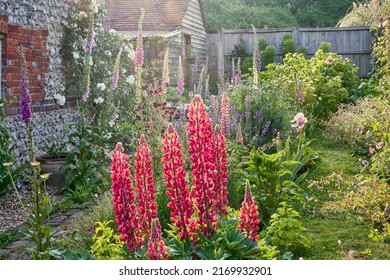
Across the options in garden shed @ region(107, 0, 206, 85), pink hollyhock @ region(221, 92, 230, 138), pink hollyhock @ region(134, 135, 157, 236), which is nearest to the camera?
pink hollyhock @ region(134, 135, 157, 236)

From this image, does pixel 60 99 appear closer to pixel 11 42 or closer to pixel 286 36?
pixel 11 42

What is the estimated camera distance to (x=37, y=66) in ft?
22.4

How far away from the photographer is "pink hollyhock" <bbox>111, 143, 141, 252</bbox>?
9.59 feet

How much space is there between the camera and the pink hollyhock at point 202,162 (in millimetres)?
2809

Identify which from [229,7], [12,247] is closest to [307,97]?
[12,247]

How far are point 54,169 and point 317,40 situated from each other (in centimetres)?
1111

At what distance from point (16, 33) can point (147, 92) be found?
212 cm

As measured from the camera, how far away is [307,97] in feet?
27.9

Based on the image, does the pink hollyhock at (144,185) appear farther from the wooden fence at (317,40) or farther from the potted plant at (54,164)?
the wooden fence at (317,40)

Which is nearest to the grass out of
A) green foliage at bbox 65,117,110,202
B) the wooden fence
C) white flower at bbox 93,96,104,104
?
green foliage at bbox 65,117,110,202

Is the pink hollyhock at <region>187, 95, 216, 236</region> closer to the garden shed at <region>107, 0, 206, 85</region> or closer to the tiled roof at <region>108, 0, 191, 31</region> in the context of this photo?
the garden shed at <region>107, 0, 206, 85</region>

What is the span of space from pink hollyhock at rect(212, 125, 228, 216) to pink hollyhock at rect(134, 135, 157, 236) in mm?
327

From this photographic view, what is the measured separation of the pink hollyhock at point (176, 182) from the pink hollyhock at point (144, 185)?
0.11 metres

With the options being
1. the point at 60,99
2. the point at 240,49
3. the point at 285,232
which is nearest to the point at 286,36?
the point at 240,49
